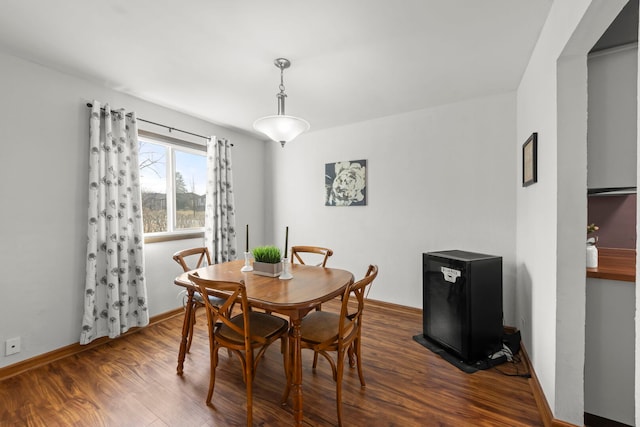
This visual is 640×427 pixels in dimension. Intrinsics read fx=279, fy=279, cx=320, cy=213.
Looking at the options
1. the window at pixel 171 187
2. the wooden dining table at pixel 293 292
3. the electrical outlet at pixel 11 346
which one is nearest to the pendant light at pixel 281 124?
the wooden dining table at pixel 293 292

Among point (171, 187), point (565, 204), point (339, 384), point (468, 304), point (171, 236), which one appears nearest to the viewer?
point (565, 204)

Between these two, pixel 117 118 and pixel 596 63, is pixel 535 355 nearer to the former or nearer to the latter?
pixel 596 63

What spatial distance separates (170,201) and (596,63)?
386 centimetres

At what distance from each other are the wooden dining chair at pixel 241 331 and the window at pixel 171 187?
1.78 m

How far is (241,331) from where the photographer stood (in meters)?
1.62

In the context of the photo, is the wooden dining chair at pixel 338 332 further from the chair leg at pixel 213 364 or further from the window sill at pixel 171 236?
the window sill at pixel 171 236

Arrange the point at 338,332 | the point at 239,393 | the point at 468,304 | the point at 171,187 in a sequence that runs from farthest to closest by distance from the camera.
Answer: the point at 171,187 < the point at 468,304 < the point at 239,393 < the point at 338,332

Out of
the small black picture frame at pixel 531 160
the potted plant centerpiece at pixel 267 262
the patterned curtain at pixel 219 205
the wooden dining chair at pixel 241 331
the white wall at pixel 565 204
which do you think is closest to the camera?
the white wall at pixel 565 204

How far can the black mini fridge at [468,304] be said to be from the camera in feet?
7.23

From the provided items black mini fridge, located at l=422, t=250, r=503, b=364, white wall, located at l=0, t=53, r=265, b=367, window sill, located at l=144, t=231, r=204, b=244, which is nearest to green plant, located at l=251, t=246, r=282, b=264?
black mini fridge, located at l=422, t=250, r=503, b=364

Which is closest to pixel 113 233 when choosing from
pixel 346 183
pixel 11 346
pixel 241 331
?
pixel 11 346

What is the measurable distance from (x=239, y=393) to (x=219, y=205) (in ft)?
7.60

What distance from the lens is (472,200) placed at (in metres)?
3.00

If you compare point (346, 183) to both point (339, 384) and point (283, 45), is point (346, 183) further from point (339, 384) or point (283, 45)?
point (339, 384)
